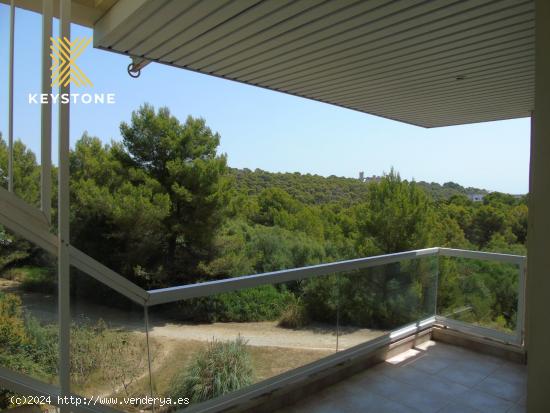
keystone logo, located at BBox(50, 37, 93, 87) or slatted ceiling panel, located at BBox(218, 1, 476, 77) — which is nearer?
keystone logo, located at BBox(50, 37, 93, 87)

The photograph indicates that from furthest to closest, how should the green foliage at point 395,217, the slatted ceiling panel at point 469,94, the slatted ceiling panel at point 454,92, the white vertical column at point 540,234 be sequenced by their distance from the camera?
the green foliage at point 395,217, the slatted ceiling panel at point 469,94, the slatted ceiling panel at point 454,92, the white vertical column at point 540,234

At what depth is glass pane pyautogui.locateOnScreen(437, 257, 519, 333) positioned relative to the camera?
423 cm

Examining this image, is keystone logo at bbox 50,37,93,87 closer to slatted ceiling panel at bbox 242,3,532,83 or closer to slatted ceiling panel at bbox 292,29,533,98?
slatted ceiling panel at bbox 242,3,532,83

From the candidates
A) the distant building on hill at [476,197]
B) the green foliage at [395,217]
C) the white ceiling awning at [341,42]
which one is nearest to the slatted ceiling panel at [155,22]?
the white ceiling awning at [341,42]

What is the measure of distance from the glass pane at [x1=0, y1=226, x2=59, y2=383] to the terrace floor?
1813 mm

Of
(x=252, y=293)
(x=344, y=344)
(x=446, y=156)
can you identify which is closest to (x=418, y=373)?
(x=344, y=344)

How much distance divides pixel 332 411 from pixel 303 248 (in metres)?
13.0

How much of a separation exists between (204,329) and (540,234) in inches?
85.5

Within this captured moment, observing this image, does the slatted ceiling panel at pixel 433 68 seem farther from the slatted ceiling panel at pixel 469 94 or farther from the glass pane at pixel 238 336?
the glass pane at pixel 238 336

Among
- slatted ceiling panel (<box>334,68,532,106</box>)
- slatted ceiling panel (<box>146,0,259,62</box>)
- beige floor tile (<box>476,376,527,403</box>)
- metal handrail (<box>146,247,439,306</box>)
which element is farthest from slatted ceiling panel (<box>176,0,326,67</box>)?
beige floor tile (<box>476,376,527,403</box>)

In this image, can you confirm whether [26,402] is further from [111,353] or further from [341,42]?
[341,42]

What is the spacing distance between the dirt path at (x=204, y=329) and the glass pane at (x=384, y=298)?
0.08 metres

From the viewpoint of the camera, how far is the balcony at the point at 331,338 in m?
2.37

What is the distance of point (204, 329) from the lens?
8.98 feet
